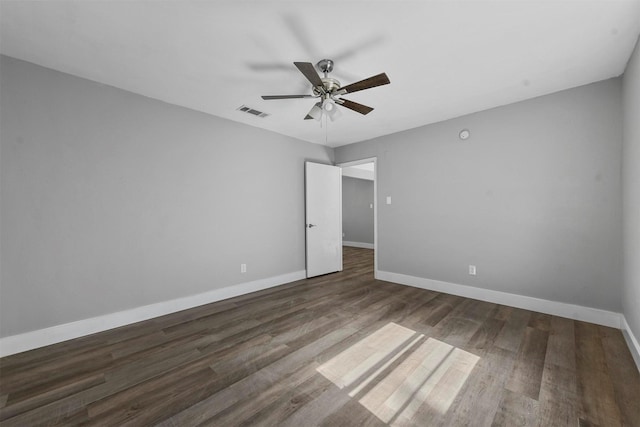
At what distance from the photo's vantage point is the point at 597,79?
8.71 feet

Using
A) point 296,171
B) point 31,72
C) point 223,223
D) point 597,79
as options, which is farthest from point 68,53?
point 597,79

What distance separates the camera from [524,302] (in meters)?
3.13

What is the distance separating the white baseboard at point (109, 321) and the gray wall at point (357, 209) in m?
5.30

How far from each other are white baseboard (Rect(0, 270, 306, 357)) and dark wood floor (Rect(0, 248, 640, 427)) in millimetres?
97

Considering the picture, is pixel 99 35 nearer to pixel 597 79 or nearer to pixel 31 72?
pixel 31 72

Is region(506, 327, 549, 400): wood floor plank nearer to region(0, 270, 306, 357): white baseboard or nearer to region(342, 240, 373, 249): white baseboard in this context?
region(0, 270, 306, 357): white baseboard

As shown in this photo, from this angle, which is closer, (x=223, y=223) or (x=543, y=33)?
(x=543, y=33)

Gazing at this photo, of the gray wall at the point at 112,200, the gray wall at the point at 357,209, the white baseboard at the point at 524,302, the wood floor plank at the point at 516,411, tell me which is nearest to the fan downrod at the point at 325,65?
the gray wall at the point at 112,200

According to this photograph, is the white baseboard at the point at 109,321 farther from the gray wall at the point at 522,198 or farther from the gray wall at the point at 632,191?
the gray wall at the point at 632,191

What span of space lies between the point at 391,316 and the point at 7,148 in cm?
407

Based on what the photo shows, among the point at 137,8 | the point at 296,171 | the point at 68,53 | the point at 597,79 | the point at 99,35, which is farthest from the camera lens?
the point at 296,171

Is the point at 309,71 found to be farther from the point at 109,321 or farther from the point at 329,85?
the point at 109,321

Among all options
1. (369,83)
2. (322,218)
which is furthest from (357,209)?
(369,83)

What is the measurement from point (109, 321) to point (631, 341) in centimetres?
499
